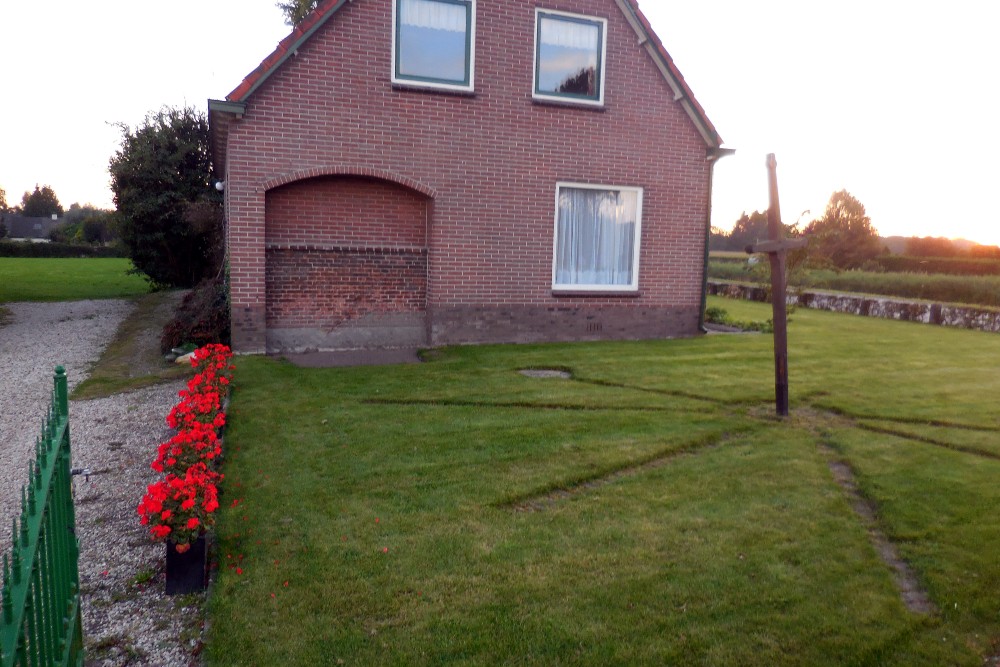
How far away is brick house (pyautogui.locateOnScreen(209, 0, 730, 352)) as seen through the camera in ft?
40.5

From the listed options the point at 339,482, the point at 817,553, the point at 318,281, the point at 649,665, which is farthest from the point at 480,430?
the point at 318,281

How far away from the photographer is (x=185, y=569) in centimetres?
466

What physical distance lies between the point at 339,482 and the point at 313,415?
96.1 inches

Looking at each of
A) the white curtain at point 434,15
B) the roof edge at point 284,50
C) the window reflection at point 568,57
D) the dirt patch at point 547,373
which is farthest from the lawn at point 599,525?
the white curtain at point 434,15

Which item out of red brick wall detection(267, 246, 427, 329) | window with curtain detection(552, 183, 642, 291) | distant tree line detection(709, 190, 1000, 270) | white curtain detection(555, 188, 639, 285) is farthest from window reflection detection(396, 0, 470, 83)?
distant tree line detection(709, 190, 1000, 270)

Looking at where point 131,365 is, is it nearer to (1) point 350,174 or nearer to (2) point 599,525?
(1) point 350,174

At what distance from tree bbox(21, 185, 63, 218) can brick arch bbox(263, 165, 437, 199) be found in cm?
10505

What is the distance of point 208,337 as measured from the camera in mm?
13039

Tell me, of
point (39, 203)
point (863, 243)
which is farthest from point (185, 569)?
point (39, 203)

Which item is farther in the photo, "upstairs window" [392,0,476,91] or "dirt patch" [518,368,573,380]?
"upstairs window" [392,0,476,91]

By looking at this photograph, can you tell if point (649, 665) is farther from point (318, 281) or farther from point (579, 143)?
point (579, 143)

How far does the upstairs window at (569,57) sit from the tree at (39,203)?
348 ft

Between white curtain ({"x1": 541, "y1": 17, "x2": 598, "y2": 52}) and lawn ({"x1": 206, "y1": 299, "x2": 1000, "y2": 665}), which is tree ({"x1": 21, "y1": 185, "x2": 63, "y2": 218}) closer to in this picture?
white curtain ({"x1": 541, "y1": 17, "x2": 598, "y2": 52})

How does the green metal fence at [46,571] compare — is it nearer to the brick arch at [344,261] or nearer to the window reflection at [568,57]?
the brick arch at [344,261]
